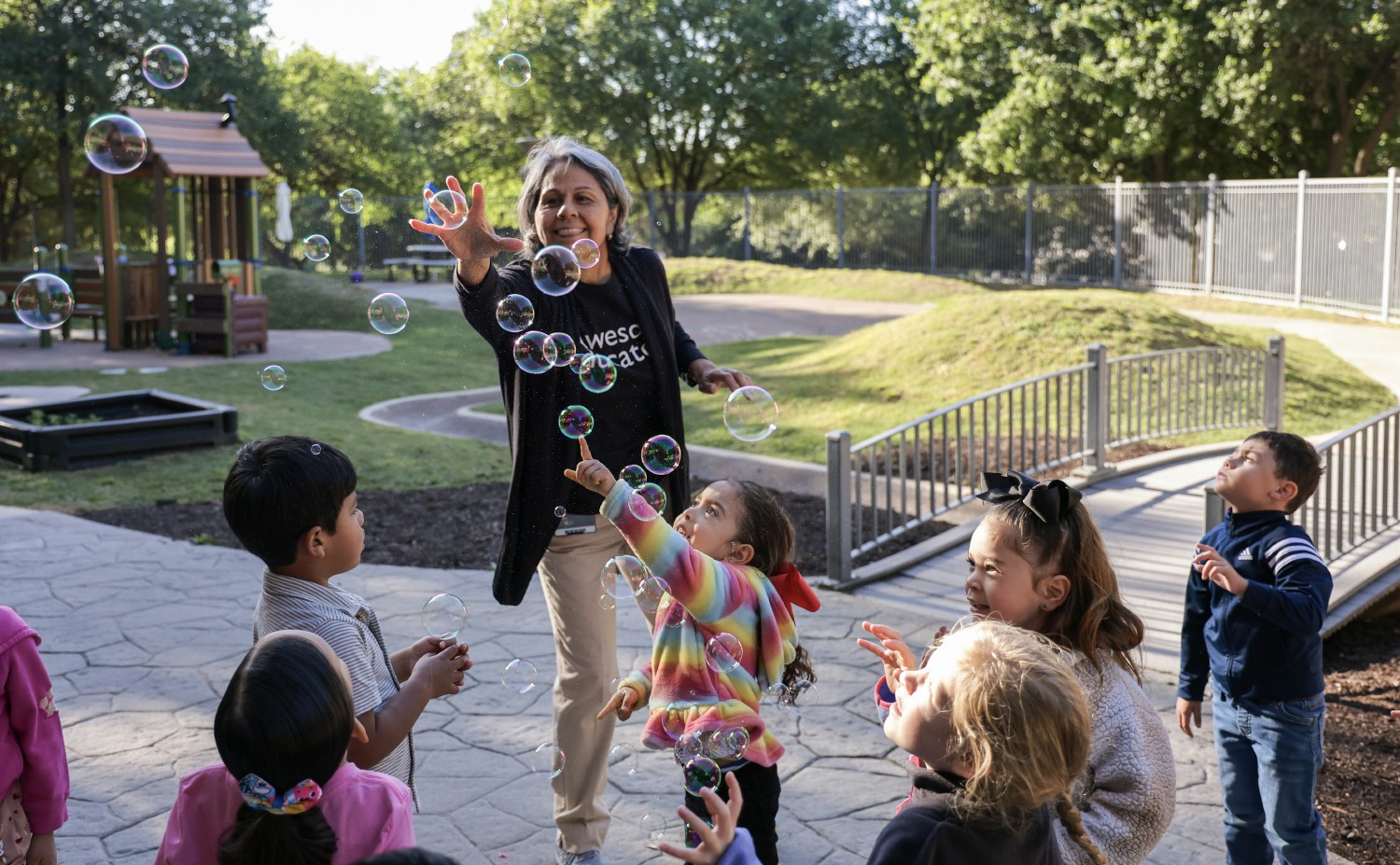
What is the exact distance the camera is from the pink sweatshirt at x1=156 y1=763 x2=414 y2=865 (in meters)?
2.09

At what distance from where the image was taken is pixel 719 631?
126 inches

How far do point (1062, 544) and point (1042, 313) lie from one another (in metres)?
11.6

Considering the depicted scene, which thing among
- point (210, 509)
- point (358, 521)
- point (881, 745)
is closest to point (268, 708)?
point (358, 521)

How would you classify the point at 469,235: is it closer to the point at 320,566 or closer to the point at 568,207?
the point at 568,207

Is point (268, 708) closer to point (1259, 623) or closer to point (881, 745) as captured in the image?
point (1259, 623)

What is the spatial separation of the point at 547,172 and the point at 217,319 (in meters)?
17.0

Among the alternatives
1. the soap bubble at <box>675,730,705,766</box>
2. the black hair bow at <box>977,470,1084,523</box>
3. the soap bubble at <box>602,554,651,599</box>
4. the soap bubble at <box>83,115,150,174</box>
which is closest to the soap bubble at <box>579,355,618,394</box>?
A: the soap bubble at <box>602,554,651,599</box>

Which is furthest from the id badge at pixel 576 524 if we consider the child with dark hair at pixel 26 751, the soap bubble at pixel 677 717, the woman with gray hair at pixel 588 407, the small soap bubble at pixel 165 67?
the small soap bubble at pixel 165 67

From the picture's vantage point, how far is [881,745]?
16.6 feet

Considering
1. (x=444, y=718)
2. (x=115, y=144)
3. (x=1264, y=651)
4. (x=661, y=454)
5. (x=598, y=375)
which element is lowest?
(x=444, y=718)

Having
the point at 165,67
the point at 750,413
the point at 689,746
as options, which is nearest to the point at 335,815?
the point at 689,746

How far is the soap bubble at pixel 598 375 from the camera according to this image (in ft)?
11.6

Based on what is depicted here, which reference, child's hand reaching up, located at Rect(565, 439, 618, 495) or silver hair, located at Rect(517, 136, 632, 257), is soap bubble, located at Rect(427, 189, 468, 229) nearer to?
silver hair, located at Rect(517, 136, 632, 257)

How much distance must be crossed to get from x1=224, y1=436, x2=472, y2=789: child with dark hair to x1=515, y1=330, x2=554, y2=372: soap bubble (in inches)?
28.9
